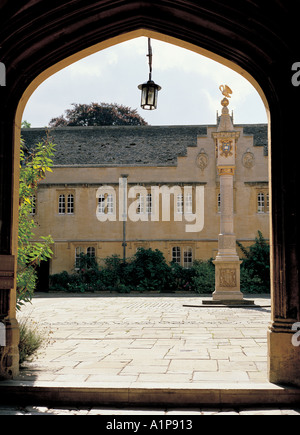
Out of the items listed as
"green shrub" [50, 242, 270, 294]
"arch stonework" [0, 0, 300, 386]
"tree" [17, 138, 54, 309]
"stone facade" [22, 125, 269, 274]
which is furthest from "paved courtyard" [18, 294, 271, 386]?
"stone facade" [22, 125, 269, 274]

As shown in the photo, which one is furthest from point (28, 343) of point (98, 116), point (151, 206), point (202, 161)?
point (98, 116)

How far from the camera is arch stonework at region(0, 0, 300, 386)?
5.32m

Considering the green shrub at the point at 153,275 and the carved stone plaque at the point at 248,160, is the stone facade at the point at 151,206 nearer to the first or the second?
the carved stone plaque at the point at 248,160

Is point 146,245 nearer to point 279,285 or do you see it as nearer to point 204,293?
point 204,293

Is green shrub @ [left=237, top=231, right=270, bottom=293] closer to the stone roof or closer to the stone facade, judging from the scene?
the stone facade

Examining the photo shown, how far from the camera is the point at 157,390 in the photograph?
4.88 meters

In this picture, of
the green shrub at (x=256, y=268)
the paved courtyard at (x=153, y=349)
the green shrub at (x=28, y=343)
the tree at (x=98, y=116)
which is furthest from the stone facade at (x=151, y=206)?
the green shrub at (x=28, y=343)

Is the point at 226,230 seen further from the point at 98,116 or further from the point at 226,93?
the point at 98,116

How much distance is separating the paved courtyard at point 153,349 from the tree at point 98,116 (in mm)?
25447

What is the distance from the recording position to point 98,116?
3619cm

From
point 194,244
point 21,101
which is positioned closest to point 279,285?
point 21,101

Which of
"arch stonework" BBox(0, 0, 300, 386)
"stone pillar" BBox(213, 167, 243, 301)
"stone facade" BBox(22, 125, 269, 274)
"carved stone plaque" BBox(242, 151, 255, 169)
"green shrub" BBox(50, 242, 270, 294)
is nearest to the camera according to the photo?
"arch stonework" BBox(0, 0, 300, 386)

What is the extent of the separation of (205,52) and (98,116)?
30778 mm

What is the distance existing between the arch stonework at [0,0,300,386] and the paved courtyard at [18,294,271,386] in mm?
655
